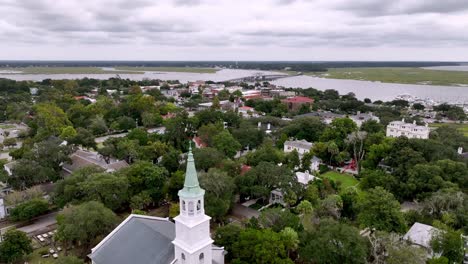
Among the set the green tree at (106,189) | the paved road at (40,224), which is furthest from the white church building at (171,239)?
the paved road at (40,224)

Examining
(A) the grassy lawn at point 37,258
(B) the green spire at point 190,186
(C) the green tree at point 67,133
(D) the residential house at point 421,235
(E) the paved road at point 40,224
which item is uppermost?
(B) the green spire at point 190,186

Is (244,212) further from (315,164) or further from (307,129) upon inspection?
(307,129)

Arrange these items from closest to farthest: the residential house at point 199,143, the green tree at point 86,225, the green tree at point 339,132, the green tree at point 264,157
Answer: the green tree at point 86,225
the green tree at point 264,157
the green tree at point 339,132
the residential house at point 199,143

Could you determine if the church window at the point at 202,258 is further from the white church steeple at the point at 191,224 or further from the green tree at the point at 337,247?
the green tree at the point at 337,247

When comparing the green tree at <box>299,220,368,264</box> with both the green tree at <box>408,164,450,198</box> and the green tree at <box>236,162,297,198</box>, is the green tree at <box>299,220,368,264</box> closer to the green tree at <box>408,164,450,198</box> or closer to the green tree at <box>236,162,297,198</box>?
the green tree at <box>236,162,297,198</box>

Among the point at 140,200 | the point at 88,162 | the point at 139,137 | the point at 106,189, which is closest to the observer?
the point at 106,189

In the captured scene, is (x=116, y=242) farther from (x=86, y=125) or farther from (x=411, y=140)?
(x=86, y=125)

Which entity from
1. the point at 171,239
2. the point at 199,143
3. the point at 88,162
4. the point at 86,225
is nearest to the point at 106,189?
the point at 86,225
